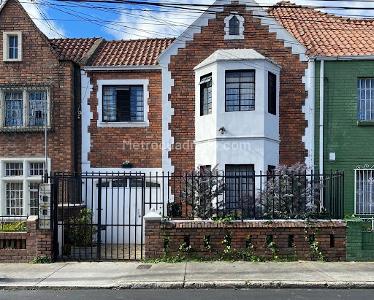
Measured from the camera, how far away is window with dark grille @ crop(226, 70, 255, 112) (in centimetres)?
1683

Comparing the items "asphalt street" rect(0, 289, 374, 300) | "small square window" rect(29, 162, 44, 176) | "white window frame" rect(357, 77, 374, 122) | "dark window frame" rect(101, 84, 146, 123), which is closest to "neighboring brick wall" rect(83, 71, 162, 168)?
"dark window frame" rect(101, 84, 146, 123)

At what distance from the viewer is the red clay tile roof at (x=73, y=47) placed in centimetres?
1870

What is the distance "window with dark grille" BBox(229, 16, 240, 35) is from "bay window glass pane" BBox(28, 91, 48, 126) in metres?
6.69

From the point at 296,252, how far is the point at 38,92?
10387mm

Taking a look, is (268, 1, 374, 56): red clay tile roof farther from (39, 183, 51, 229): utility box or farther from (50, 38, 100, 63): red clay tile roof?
(39, 183, 51, 229): utility box

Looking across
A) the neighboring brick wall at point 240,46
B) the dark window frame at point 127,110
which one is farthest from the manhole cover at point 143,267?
the dark window frame at point 127,110

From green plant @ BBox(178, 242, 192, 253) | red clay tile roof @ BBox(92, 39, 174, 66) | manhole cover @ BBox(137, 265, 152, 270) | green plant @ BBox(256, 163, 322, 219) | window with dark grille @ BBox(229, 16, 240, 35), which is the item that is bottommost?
manhole cover @ BBox(137, 265, 152, 270)

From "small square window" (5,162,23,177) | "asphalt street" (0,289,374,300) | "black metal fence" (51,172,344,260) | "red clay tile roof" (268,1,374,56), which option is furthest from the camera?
"small square window" (5,162,23,177)

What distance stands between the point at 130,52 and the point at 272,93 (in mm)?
5462

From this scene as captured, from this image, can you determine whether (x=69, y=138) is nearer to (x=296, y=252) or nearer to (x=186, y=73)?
(x=186, y=73)

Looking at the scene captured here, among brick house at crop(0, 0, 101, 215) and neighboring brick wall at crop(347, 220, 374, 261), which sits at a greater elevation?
brick house at crop(0, 0, 101, 215)

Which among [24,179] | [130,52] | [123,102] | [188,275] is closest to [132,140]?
[123,102]

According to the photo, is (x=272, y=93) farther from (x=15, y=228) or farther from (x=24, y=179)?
(x=15, y=228)

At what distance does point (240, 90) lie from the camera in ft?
55.4
